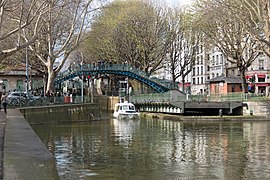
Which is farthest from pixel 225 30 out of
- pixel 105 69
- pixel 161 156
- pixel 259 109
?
pixel 161 156

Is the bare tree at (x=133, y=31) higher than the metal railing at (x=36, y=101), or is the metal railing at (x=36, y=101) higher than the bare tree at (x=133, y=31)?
the bare tree at (x=133, y=31)

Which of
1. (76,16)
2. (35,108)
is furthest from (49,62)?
(35,108)

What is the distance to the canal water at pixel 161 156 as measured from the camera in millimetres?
15992

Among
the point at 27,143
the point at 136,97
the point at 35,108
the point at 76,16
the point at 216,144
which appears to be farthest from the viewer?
the point at 136,97

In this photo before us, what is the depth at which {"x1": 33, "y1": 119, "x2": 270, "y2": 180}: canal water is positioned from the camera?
52.5 feet

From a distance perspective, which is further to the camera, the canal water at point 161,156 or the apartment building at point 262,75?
the apartment building at point 262,75

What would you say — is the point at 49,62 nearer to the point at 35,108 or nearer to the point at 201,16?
the point at 35,108

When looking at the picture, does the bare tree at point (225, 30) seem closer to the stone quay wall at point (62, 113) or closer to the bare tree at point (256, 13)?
the bare tree at point (256, 13)

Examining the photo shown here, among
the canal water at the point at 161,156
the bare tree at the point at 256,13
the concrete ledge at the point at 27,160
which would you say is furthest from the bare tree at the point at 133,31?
the concrete ledge at the point at 27,160

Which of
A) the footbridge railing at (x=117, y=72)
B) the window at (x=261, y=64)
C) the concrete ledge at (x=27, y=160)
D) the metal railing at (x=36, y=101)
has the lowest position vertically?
the concrete ledge at (x=27, y=160)

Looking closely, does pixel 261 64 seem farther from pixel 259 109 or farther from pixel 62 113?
pixel 62 113

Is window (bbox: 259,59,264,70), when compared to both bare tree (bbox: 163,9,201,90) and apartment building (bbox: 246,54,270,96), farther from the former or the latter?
bare tree (bbox: 163,9,201,90)

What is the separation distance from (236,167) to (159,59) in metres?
50.6

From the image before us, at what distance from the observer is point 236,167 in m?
17.3
